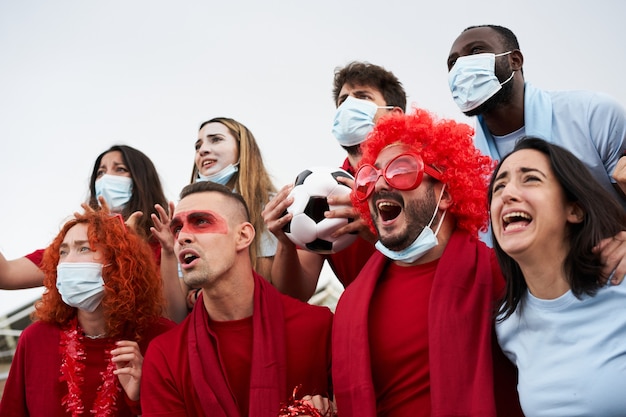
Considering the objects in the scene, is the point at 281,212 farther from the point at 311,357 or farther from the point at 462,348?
the point at 462,348

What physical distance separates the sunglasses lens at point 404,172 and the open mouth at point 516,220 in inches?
23.9

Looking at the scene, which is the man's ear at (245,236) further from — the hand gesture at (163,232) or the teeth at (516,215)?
the teeth at (516,215)

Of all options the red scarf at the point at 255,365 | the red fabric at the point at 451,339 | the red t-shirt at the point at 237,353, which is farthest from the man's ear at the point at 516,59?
the red t-shirt at the point at 237,353

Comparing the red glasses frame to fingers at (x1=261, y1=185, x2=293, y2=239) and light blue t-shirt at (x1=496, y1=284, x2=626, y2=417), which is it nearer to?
fingers at (x1=261, y1=185, x2=293, y2=239)

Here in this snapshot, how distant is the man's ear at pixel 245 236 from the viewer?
15.2ft

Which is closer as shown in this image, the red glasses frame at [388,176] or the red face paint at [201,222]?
the red glasses frame at [388,176]

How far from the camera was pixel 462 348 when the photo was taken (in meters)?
3.64

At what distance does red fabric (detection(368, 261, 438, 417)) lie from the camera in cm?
373

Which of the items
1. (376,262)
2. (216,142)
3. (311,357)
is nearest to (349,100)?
(216,142)

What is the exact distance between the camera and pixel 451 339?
3643mm

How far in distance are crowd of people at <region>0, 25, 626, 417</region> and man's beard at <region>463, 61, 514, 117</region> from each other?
0.01 meters

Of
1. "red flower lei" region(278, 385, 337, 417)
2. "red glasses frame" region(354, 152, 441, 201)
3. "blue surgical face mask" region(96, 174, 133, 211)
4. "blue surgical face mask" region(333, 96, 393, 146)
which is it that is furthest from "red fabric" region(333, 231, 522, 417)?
"blue surgical face mask" region(96, 174, 133, 211)

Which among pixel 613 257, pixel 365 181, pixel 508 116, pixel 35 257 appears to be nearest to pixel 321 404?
pixel 365 181

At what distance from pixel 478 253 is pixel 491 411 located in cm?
87
